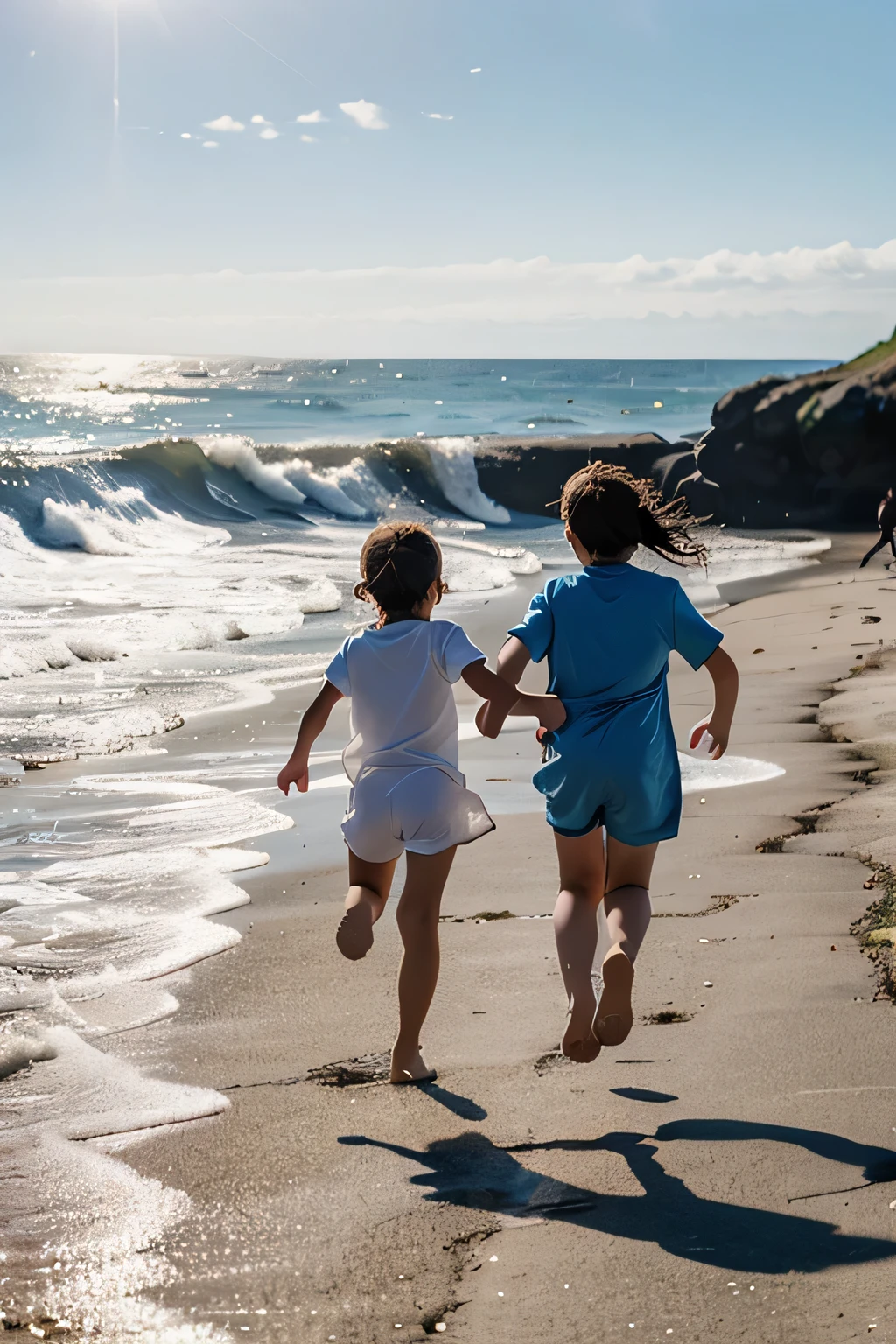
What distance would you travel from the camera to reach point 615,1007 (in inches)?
105

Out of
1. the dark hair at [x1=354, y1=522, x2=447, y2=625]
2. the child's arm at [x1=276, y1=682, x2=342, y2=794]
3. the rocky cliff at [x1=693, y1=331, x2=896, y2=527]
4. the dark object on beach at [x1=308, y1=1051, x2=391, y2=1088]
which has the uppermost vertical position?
the rocky cliff at [x1=693, y1=331, x2=896, y2=527]

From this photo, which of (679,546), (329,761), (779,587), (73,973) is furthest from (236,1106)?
(779,587)

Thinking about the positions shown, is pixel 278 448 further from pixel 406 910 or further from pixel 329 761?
pixel 406 910

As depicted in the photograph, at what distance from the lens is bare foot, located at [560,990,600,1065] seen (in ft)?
9.04

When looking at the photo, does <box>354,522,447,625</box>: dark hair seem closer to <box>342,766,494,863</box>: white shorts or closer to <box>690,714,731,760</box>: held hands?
<box>342,766,494,863</box>: white shorts

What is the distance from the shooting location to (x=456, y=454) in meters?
30.7

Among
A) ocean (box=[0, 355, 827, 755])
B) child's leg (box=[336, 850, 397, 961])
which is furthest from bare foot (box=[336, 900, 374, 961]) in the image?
ocean (box=[0, 355, 827, 755])

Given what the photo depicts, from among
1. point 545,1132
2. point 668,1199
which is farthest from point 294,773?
point 668,1199

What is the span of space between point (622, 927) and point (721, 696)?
2.06 feet

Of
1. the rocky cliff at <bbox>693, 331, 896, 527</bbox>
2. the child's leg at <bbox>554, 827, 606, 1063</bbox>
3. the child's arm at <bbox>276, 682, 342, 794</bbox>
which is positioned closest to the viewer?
the child's leg at <bbox>554, 827, 606, 1063</bbox>

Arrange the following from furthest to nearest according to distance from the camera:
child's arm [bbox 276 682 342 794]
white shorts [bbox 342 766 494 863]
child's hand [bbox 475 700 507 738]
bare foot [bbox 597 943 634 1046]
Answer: child's arm [bbox 276 682 342 794] < white shorts [bbox 342 766 494 863] < child's hand [bbox 475 700 507 738] < bare foot [bbox 597 943 634 1046]

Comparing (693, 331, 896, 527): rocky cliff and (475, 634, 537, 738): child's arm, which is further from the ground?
(693, 331, 896, 527): rocky cliff

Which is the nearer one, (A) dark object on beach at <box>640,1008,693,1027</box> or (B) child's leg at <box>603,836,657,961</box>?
(B) child's leg at <box>603,836,657,961</box>

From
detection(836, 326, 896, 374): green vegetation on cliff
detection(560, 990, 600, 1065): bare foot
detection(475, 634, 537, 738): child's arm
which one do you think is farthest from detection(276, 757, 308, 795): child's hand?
detection(836, 326, 896, 374): green vegetation on cliff
